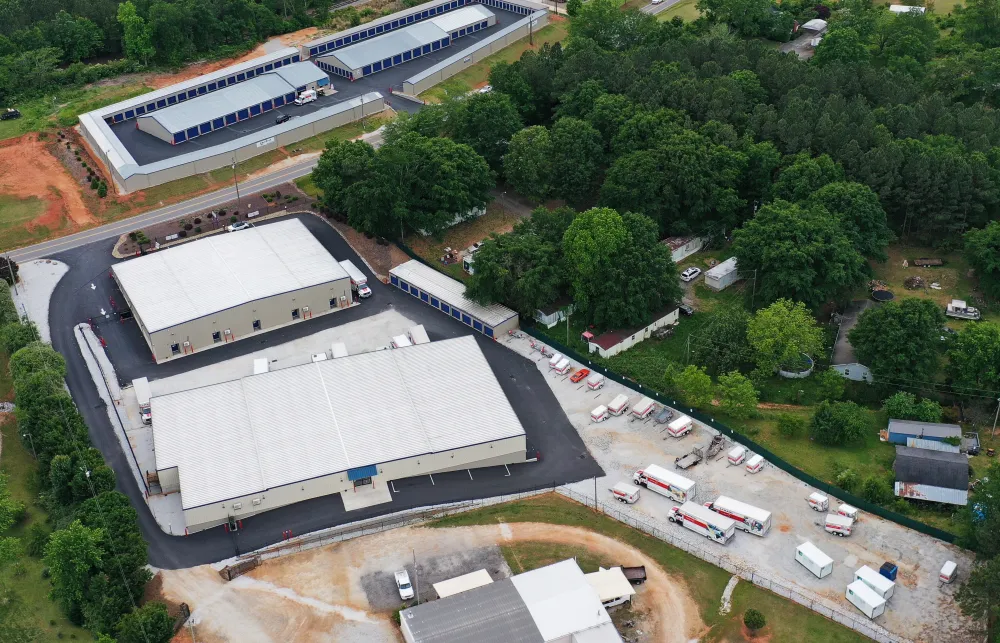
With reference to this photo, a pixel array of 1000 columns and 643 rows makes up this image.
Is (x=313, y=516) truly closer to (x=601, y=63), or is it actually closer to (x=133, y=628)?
(x=133, y=628)

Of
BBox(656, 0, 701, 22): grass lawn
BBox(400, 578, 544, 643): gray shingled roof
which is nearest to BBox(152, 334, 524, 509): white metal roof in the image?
BBox(400, 578, 544, 643): gray shingled roof

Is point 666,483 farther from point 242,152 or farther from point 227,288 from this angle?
point 242,152

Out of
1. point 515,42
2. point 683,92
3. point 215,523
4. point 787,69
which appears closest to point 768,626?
point 215,523

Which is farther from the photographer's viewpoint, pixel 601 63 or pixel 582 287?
pixel 601 63

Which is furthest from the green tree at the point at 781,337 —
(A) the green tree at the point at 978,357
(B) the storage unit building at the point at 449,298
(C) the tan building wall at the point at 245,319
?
(C) the tan building wall at the point at 245,319

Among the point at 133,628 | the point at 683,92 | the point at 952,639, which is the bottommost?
the point at 952,639

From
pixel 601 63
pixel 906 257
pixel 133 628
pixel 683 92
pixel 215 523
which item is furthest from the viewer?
pixel 601 63

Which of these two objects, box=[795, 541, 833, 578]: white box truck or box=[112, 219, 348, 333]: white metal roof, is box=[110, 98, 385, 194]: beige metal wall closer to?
box=[112, 219, 348, 333]: white metal roof
